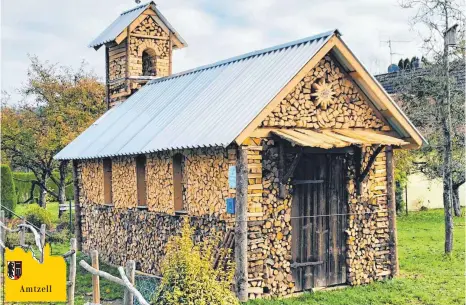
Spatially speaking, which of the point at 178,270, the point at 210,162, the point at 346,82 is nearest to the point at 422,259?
the point at 346,82

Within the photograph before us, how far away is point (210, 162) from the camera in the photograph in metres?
14.3

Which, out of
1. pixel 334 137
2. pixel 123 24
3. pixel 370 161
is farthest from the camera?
pixel 123 24

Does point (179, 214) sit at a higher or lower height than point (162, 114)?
lower

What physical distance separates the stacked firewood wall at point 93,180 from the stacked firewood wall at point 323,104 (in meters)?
7.49

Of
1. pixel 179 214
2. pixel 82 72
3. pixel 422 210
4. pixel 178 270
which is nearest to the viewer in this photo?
pixel 178 270

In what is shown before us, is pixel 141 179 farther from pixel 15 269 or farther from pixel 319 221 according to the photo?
pixel 15 269

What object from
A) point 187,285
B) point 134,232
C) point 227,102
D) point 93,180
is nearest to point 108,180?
point 93,180

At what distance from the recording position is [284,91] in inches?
526

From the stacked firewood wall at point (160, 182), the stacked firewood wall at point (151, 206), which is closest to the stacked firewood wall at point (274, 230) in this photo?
the stacked firewood wall at point (151, 206)

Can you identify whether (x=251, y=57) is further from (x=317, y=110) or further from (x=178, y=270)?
(x=178, y=270)

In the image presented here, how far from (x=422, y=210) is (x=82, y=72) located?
57.5 feet

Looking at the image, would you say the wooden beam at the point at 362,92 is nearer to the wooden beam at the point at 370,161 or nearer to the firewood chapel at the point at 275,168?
the firewood chapel at the point at 275,168

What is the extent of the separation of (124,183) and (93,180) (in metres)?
2.65

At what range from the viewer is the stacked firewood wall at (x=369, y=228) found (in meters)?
15.2
